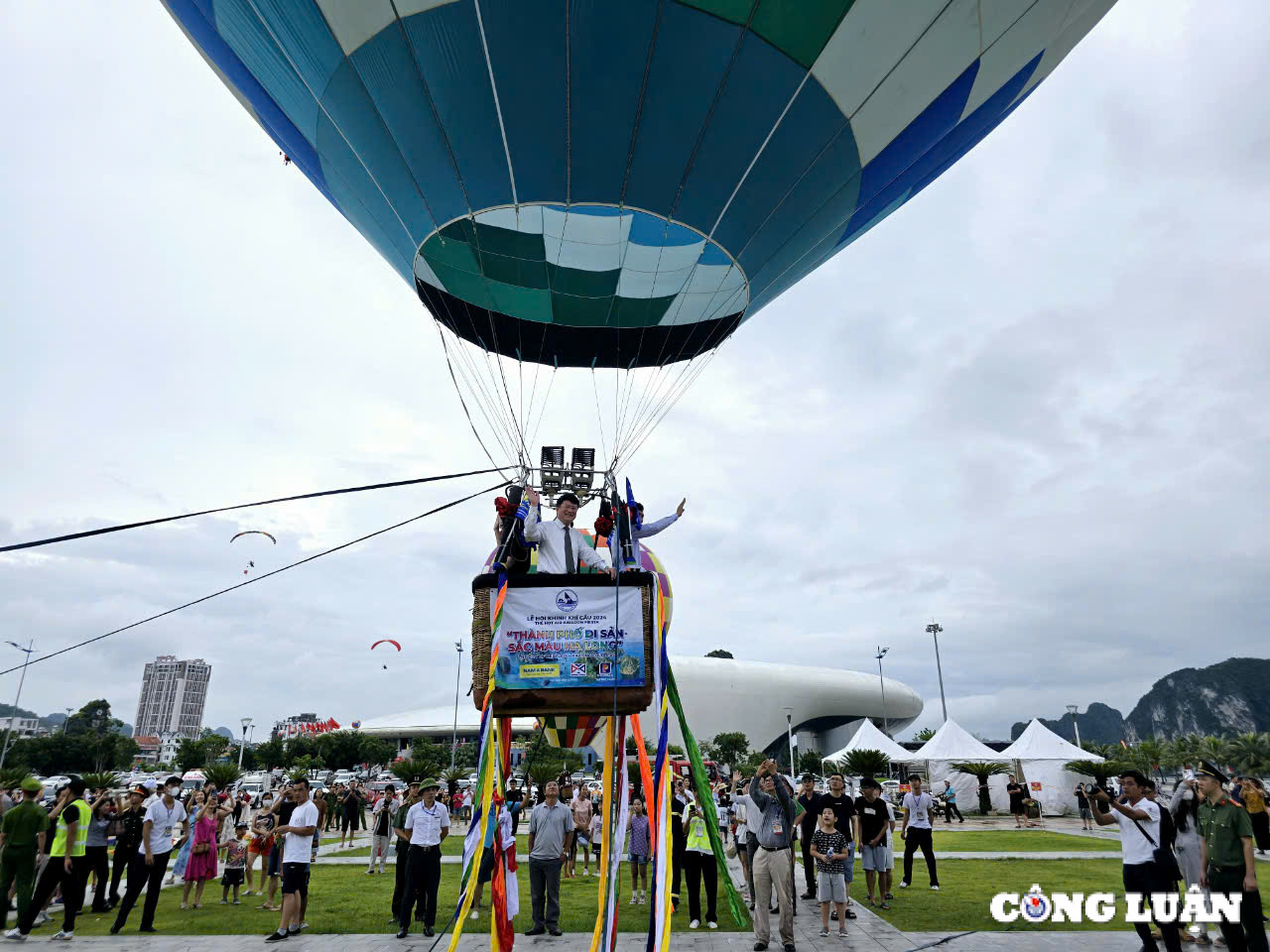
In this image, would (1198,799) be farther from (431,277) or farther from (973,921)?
(431,277)

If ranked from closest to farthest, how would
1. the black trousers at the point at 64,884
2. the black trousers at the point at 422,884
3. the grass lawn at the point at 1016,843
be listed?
1. the black trousers at the point at 422,884
2. the black trousers at the point at 64,884
3. the grass lawn at the point at 1016,843

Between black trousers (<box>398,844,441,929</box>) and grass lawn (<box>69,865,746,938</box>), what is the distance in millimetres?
432

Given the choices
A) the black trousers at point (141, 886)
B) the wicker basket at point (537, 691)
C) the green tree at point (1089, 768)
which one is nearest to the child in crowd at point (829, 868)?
the wicker basket at point (537, 691)

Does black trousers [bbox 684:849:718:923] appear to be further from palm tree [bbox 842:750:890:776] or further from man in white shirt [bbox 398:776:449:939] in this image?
palm tree [bbox 842:750:890:776]

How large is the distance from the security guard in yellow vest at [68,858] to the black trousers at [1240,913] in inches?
→ 387

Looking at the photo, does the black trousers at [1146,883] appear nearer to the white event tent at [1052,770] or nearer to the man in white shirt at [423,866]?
the man in white shirt at [423,866]

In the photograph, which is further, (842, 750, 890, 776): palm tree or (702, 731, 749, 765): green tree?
(702, 731, 749, 765): green tree

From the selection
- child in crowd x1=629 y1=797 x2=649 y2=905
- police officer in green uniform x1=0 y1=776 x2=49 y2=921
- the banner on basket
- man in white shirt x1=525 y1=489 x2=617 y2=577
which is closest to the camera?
the banner on basket

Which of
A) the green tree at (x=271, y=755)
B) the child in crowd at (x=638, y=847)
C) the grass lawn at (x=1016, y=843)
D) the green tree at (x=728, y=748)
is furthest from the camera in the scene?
the green tree at (x=728, y=748)

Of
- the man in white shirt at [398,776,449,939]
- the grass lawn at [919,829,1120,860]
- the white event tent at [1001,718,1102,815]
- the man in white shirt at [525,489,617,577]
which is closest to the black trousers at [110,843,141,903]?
the man in white shirt at [398,776,449,939]

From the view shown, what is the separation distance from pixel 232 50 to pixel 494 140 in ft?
9.39

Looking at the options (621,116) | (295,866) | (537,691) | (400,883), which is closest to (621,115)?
(621,116)

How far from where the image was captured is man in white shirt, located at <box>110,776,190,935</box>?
25.7 ft

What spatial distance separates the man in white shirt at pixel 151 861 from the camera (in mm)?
7840
